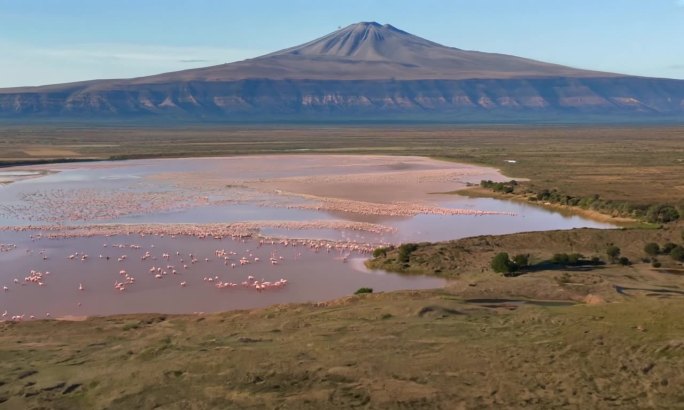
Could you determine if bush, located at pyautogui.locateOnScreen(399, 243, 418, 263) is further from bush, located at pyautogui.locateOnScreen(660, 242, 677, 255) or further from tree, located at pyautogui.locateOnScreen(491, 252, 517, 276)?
bush, located at pyautogui.locateOnScreen(660, 242, 677, 255)

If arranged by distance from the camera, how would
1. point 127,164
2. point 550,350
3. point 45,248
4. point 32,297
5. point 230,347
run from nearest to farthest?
point 550,350 → point 230,347 → point 32,297 → point 45,248 → point 127,164

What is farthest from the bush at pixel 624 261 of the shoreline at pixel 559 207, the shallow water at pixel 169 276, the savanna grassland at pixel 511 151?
the savanna grassland at pixel 511 151

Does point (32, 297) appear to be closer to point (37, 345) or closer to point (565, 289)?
point (37, 345)

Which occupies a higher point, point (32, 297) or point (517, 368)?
point (517, 368)

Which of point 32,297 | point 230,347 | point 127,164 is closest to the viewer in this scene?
point 230,347

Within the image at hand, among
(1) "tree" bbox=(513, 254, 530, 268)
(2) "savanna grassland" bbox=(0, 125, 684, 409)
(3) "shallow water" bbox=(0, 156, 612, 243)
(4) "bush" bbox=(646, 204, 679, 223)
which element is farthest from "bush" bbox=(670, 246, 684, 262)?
(3) "shallow water" bbox=(0, 156, 612, 243)

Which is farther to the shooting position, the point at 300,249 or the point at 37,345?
the point at 300,249

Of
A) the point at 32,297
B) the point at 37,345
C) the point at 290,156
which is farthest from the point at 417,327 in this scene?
the point at 290,156

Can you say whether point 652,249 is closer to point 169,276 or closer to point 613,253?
point 613,253

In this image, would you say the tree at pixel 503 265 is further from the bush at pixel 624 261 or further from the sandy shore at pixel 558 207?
the sandy shore at pixel 558 207
